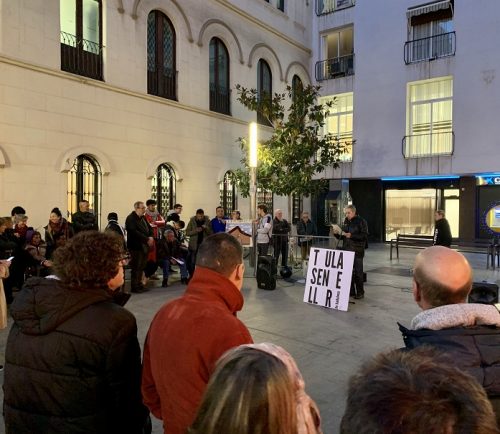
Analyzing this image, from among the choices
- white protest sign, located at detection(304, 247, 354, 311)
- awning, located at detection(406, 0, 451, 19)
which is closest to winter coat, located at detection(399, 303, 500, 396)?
white protest sign, located at detection(304, 247, 354, 311)

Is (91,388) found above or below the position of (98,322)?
below

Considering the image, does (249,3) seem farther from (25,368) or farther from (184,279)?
(25,368)

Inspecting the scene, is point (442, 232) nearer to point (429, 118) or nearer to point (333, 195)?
point (429, 118)

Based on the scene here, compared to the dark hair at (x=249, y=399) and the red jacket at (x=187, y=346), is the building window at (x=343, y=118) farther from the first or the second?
the dark hair at (x=249, y=399)

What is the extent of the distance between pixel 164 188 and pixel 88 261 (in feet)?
42.8

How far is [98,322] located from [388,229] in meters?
21.7

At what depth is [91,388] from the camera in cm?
212

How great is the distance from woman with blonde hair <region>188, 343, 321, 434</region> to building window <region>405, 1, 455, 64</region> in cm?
2029

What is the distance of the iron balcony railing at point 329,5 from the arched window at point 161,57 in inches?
390

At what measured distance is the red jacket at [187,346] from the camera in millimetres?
1896

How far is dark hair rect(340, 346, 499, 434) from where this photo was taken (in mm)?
899

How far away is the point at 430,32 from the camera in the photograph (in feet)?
63.5

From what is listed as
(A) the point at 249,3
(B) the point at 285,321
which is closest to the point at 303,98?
(A) the point at 249,3

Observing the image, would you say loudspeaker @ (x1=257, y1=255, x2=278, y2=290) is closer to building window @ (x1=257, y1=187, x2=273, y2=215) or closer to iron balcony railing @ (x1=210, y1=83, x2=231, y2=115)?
iron balcony railing @ (x1=210, y1=83, x2=231, y2=115)
